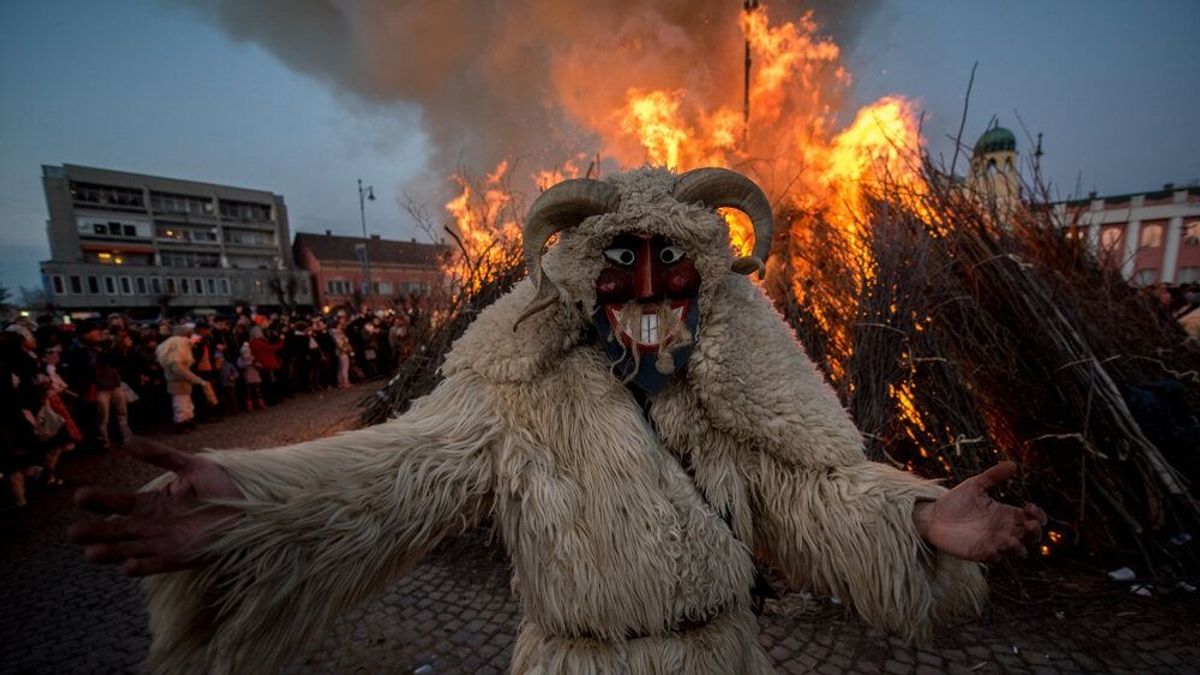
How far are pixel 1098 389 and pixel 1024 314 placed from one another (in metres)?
0.81

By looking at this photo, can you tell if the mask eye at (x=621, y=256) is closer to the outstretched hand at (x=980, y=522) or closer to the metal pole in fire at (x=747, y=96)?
the outstretched hand at (x=980, y=522)

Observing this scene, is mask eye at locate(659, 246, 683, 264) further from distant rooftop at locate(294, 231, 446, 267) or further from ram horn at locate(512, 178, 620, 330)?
distant rooftop at locate(294, 231, 446, 267)

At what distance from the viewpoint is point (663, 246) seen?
1646 mm

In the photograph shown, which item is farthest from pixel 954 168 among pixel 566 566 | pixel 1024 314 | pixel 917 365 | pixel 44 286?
pixel 44 286

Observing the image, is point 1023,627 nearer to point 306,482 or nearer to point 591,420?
point 591,420

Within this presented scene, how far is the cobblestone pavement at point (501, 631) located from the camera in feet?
10.5

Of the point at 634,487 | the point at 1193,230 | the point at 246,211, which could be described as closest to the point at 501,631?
the point at 634,487

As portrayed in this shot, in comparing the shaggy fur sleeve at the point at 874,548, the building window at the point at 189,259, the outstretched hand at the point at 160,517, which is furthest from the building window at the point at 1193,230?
the building window at the point at 189,259

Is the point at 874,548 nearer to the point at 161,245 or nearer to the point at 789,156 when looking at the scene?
the point at 789,156

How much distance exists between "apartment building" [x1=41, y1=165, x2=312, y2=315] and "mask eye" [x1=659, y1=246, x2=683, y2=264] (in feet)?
166

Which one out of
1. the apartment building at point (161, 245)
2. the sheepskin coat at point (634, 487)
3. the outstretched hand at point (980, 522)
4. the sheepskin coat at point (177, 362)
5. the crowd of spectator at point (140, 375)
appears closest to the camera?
the outstretched hand at point (980, 522)

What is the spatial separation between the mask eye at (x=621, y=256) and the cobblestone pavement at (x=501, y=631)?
10.3ft

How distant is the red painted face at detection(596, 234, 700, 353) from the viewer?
5.28 ft

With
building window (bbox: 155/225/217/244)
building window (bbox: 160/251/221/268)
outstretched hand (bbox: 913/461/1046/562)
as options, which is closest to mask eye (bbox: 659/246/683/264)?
outstretched hand (bbox: 913/461/1046/562)
